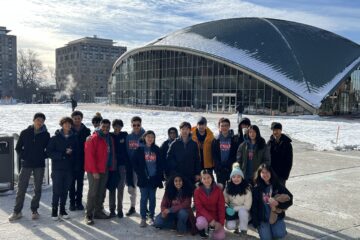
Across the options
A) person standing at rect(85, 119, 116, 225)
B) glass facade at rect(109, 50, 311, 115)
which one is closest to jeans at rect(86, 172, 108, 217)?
person standing at rect(85, 119, 116, 225)

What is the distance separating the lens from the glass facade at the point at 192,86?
1700 inches

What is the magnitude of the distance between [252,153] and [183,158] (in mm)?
1115

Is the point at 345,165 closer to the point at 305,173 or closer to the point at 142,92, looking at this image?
the point at 305,173

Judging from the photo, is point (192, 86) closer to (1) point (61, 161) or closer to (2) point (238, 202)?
(1) point (61, 161)

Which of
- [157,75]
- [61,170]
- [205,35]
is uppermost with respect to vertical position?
[205,35]

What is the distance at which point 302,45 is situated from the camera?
46.0m

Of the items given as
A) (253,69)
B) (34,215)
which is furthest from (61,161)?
(253,69)

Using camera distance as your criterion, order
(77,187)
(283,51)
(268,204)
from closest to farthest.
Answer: (268,204) < (77,187) < (283,51)

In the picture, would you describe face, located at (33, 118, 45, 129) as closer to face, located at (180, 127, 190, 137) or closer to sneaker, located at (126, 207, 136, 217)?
sneaker, located at (126, 207, 136, 217)

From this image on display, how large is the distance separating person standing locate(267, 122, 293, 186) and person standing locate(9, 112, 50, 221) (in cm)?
378

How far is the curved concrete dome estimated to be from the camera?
136 feet

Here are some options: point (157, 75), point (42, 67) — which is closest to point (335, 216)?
point (157, 75)

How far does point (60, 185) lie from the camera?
256 inches

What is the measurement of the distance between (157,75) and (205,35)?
29.7 feet
